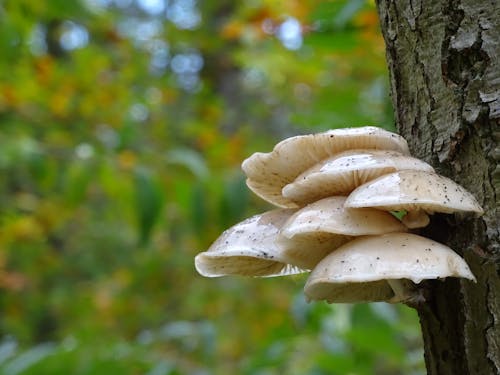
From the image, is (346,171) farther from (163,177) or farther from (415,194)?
(163,177)

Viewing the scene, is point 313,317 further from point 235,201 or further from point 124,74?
point 124,74

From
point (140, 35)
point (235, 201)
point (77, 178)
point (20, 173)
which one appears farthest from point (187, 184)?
point (140, 35)

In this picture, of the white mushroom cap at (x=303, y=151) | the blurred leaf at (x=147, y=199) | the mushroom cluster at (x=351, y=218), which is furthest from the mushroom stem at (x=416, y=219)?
the blurred leaf at (x=147, y=199)

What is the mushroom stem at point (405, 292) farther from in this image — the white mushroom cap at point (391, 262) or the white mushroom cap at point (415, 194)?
the white mushroom cap at point (415, 194)

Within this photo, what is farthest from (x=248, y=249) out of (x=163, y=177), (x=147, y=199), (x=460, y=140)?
(x=163, y=177)

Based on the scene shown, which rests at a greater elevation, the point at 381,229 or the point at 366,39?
the point at 366,39

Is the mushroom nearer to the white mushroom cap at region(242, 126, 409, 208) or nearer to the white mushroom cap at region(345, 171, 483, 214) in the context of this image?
the white mushroom cap at region(345, 171, 483, 214)
